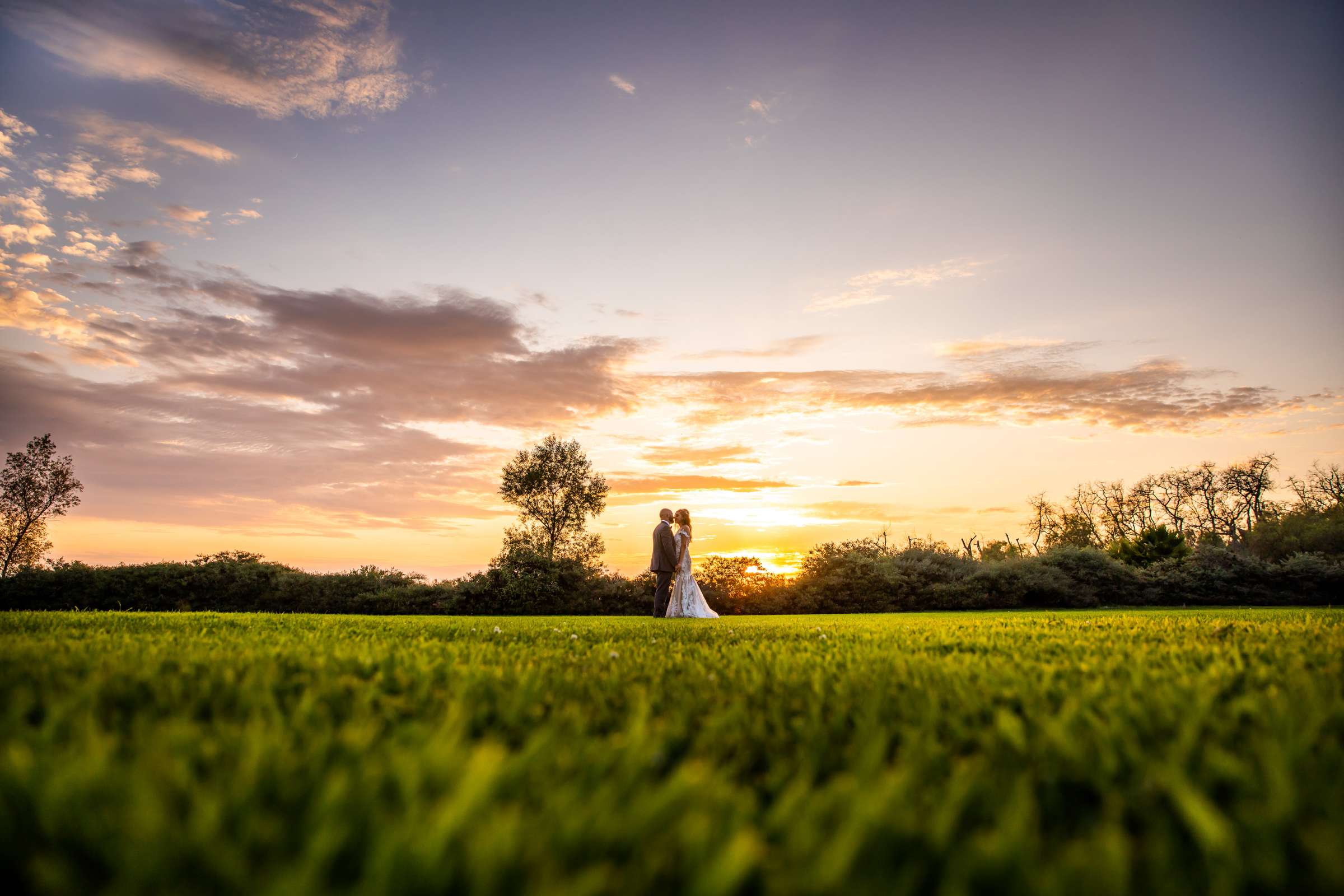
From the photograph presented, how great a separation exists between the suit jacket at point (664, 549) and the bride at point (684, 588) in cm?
41

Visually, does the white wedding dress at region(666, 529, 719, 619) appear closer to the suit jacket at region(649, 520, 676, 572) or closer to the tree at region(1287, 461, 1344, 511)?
the suit jacket at region(649, 520, 676, 572)

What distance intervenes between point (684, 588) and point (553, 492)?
98.0 feet

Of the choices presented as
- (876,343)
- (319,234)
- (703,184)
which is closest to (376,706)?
(319,234)

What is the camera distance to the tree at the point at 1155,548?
3192 cm

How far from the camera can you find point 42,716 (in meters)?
2.11

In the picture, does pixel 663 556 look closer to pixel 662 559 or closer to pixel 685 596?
pixel 662 559

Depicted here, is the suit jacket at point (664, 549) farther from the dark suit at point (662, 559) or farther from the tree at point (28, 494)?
the tree at point (28, 494)

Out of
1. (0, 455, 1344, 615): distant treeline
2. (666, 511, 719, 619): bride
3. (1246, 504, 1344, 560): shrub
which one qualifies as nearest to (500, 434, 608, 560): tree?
(0, 455, 1344, 615): distant treeline

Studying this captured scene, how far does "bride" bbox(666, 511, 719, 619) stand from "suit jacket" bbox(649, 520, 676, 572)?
408 millimetres

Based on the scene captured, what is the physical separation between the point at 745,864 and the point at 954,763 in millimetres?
1085

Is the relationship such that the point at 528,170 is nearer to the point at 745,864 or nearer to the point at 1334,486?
the point at 745,864

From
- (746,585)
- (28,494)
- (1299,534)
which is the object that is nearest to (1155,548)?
(1299,534)

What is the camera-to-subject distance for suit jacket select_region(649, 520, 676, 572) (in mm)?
15945

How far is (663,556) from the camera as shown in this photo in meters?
16.2
